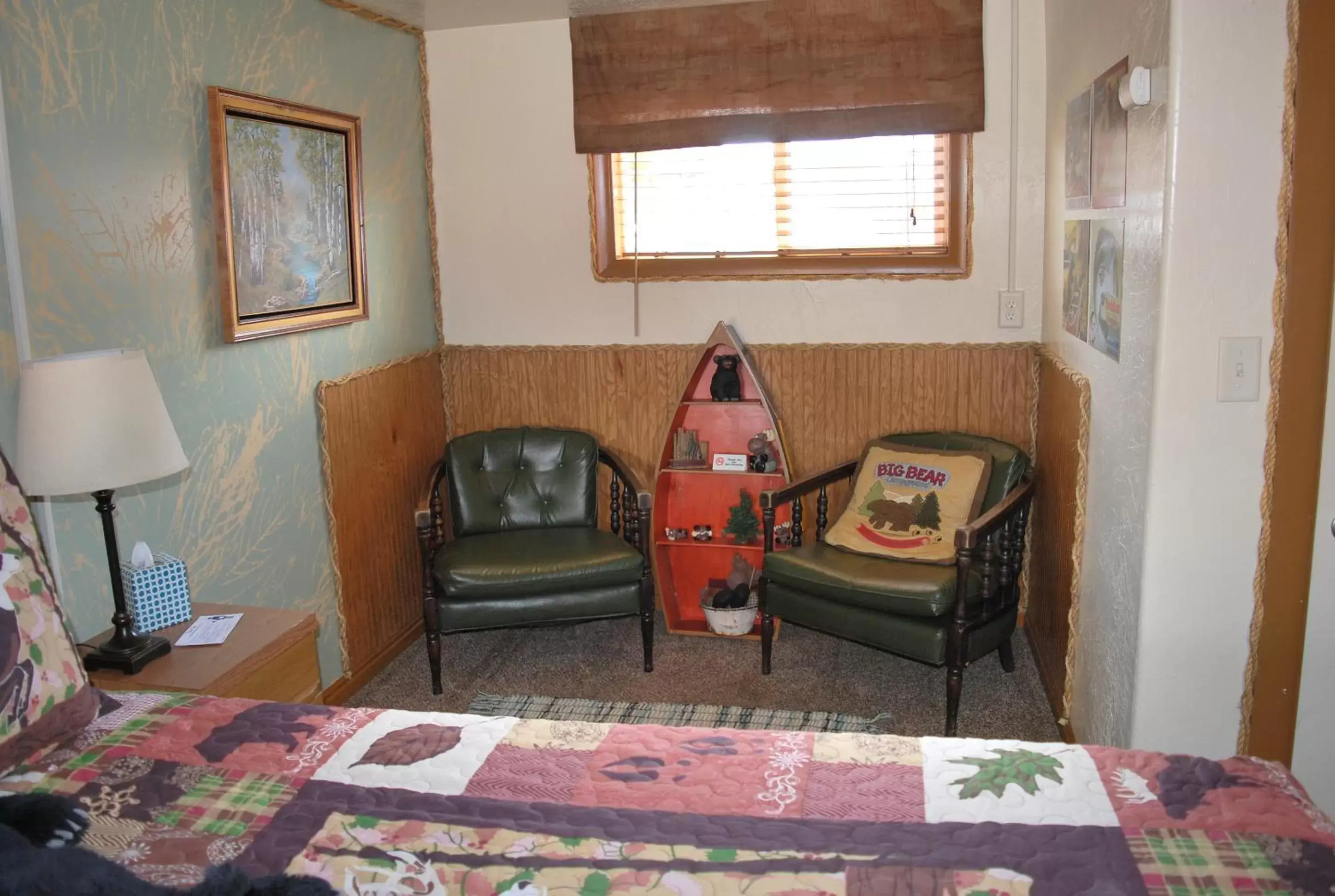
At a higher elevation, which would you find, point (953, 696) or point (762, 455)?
point (762, 455)

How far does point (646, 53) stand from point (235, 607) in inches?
93.1

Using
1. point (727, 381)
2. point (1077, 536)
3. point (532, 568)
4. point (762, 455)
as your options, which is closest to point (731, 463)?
point (762, 455)

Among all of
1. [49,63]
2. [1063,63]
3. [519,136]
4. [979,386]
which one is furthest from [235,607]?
[1063,63]

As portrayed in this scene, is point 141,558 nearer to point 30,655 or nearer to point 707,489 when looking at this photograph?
point 30,655

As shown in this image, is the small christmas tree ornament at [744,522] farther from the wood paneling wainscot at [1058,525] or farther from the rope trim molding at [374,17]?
the rope trim molding at [374,17]

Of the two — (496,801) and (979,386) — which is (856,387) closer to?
(979,386)

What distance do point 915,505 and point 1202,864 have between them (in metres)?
2.17

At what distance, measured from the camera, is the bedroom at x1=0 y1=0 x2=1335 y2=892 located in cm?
225

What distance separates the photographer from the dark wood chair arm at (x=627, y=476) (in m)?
3.64

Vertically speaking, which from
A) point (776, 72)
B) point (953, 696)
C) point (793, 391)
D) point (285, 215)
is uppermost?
point (776, 72)

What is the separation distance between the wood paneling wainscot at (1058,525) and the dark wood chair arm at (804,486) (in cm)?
64

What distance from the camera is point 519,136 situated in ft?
13.4

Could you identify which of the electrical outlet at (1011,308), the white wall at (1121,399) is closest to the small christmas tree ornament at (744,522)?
the electrical outlet at (1011,308)

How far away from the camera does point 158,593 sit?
8.14ft
